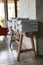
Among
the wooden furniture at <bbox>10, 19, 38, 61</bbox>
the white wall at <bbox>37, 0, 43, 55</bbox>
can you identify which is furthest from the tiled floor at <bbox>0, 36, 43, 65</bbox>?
the white wall at <bbox>37, 0, 43, 55</bbox>

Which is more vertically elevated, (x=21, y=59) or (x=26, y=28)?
(x=26, y=28)

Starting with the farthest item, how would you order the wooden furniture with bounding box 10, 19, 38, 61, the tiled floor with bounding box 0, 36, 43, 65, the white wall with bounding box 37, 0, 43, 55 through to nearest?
the white wall with bounding box 37, 0, 43, 55
the wooden furniture with bounding box 10, 19, 38, 61
the tiled floor with bounding box 0, 36, 43, 65

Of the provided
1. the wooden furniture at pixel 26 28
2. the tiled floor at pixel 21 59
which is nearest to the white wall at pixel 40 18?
the wooden furniture at pixel 26 28

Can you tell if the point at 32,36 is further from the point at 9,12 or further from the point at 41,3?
the point at 9,12

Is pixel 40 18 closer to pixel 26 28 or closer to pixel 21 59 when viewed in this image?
pixel 26 28

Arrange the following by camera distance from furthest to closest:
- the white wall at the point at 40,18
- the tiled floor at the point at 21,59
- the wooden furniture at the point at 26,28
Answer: the white wall at the point at 40,18, the wooden furniture at the point at 26,28, the tiled floor at the point at 21,59

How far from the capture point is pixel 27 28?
3.50 metres

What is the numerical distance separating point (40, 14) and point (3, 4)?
641 cm

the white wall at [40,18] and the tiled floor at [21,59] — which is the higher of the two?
the white wall at [40,18]

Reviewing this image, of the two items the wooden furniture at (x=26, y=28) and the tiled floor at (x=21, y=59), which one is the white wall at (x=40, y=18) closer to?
the wooden furniture at (x=26, y=28)

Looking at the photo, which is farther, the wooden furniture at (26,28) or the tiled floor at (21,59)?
the wooden furniture at (26,28)

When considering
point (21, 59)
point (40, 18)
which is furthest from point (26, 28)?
point (21, 59)

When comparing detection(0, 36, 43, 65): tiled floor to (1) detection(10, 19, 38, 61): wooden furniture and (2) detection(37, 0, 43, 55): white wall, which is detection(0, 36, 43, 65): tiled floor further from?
(2) detection(37, 0, 43, 55): white wall

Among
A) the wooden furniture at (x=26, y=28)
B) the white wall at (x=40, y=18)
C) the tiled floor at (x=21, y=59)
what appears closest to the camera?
the tiled floor at (x=21, y=59)
